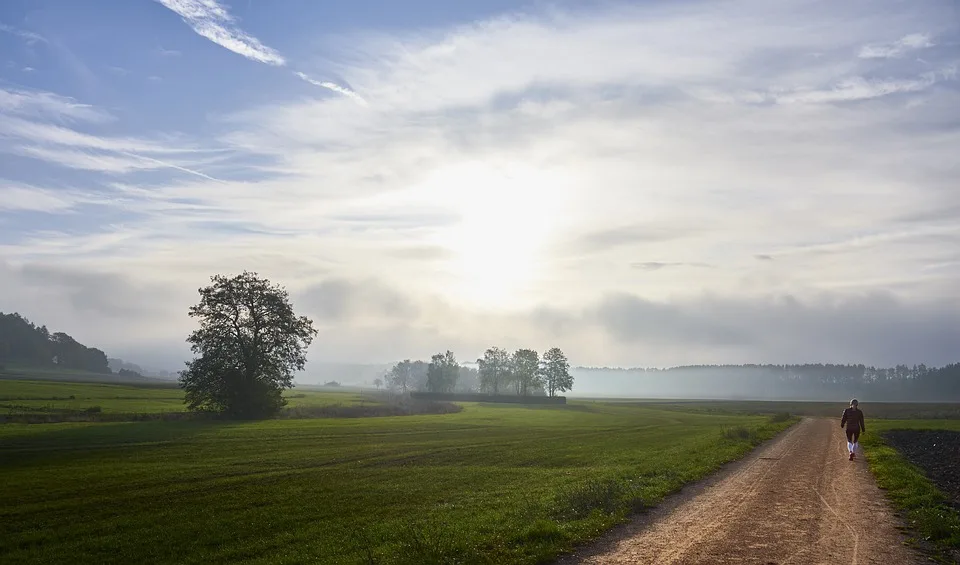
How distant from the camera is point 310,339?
92.4m

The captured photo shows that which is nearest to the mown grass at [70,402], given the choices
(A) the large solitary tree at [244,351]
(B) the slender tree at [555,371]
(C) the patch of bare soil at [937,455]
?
(A) the large solitary tree at [244,351]

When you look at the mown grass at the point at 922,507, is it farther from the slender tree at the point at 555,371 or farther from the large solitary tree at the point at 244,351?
the slender tree at the point at 555,371

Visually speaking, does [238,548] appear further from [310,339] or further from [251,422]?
[310,339]

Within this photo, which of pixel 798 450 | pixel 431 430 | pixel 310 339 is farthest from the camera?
pixel 310 339

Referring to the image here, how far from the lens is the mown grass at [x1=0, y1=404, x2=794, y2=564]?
59.4 ft

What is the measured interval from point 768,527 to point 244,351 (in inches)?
3164

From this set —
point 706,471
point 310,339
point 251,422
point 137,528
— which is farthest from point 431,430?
point 137,528

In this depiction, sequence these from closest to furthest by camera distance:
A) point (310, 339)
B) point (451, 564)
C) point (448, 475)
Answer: point (451, 564)
point (448, 475)
point (310, 339)

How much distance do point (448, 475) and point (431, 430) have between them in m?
35.0

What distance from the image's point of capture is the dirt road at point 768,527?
14.8m

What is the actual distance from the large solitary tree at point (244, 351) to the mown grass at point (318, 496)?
1181 inches

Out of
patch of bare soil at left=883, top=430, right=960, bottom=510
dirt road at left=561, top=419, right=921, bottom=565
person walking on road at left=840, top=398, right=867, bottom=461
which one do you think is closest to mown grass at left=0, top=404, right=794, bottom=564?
dirt road at left=561, top=419, right=921, bottom=565

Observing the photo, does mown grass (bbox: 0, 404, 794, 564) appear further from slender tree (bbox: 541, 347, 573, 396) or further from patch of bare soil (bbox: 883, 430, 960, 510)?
slender tree (bbox: 541, 347, 573, 396)

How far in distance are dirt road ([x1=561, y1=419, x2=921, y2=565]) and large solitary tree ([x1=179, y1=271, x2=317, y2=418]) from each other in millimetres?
70109
